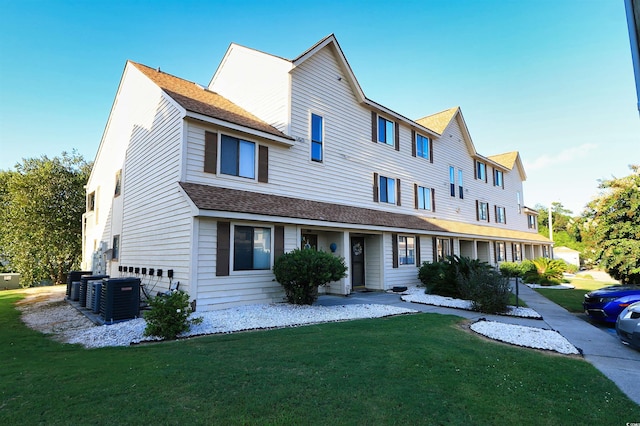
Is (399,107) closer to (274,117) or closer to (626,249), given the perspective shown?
(274,117)

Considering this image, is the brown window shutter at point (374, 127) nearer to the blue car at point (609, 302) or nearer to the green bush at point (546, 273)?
the blue car at point (609, 302)

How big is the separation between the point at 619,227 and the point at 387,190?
11967 millimetres

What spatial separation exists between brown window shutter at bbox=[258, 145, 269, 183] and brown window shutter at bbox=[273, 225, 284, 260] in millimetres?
1896

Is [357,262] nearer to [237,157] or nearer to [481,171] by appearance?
[237,157]

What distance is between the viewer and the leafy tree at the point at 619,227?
16.5 meters

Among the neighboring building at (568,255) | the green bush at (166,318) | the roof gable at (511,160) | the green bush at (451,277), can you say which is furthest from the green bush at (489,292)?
the neighboring building at (568,255)

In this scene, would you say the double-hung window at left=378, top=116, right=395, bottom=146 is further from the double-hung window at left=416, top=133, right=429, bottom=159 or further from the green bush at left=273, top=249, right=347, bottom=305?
the green bush at left=273, top=249, right=347, bottom=305

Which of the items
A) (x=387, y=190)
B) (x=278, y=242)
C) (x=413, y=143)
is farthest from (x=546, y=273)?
(x=278, y=242)

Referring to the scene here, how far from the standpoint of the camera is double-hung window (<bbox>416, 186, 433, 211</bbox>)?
1931 cm

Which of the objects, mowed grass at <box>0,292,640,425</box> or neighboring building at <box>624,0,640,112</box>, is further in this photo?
Result: mowed grass at <box>0,292,640,425</box>

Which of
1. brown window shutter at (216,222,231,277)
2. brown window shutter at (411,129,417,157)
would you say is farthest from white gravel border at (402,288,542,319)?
brown window shutter at (411,129,417,157)

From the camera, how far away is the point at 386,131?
17672mm

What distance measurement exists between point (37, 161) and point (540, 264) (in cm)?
3717

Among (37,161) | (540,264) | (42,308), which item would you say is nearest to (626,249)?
(540,264)
